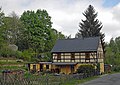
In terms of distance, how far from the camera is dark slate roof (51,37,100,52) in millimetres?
55594

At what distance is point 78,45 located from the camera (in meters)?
57.4

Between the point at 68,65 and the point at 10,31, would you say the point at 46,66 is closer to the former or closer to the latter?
the point at 68,65

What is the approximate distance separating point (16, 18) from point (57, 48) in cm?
1807

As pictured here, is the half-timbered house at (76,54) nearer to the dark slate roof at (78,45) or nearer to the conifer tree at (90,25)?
the dark slate roof at (78,45)

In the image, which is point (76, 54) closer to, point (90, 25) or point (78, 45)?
point (78, 45)

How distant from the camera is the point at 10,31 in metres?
69.2

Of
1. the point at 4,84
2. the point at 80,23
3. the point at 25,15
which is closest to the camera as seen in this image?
the point at 4,84

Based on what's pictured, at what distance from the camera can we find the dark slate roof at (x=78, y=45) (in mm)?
55594

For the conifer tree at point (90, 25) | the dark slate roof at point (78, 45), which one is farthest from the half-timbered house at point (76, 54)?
the conifer tree at point (90, 25)

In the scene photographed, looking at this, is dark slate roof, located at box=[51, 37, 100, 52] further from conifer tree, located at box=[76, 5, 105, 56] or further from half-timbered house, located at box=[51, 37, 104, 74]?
conifer tree, located at box=[76, 5, 105, 56]

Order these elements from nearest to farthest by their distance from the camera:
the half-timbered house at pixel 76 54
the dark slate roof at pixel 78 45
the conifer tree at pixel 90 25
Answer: the half-timbered house at pixel 76 54 < the dark slate roof at pixel 78 45 < the conifer tree at pixel 90 25

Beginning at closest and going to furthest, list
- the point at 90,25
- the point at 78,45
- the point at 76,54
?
the point at 76,54
the point at 78,45
the point at 90,25

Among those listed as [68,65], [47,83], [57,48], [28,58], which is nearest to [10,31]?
[28,58]

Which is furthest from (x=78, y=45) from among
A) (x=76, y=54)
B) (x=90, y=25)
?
(x=90, y=25)
